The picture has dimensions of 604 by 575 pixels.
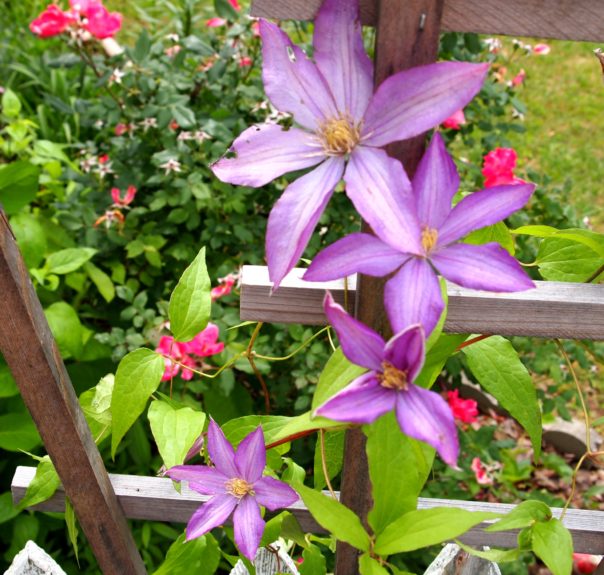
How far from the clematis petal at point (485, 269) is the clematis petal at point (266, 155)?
12 centimetres

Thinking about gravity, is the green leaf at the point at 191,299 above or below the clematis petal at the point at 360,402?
below

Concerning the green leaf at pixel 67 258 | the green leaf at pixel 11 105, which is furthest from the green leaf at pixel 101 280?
the green leaf at pixel 11 105

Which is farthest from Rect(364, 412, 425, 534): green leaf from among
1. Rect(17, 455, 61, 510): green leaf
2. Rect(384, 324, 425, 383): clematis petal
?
Rect(17, 455, 61, 510): green leaf

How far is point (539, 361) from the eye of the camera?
66.0 inches

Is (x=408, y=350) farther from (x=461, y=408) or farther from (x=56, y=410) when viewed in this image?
(x=461, y=408)

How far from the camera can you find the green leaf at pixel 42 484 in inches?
38.0

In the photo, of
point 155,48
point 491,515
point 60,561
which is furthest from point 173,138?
point 491,515

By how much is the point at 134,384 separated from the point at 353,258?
368mm

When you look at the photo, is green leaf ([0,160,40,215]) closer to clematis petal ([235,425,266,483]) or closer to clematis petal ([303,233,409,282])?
clematis petal ([235,425,266,483])

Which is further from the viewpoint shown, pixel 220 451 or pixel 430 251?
pixel 220 451

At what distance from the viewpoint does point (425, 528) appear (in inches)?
27.3

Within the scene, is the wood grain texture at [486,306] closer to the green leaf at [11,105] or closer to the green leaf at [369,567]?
the green leaf at [369,567]

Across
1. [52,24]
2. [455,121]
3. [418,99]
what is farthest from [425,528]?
[52,24]

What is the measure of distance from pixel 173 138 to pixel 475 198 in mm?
1212
